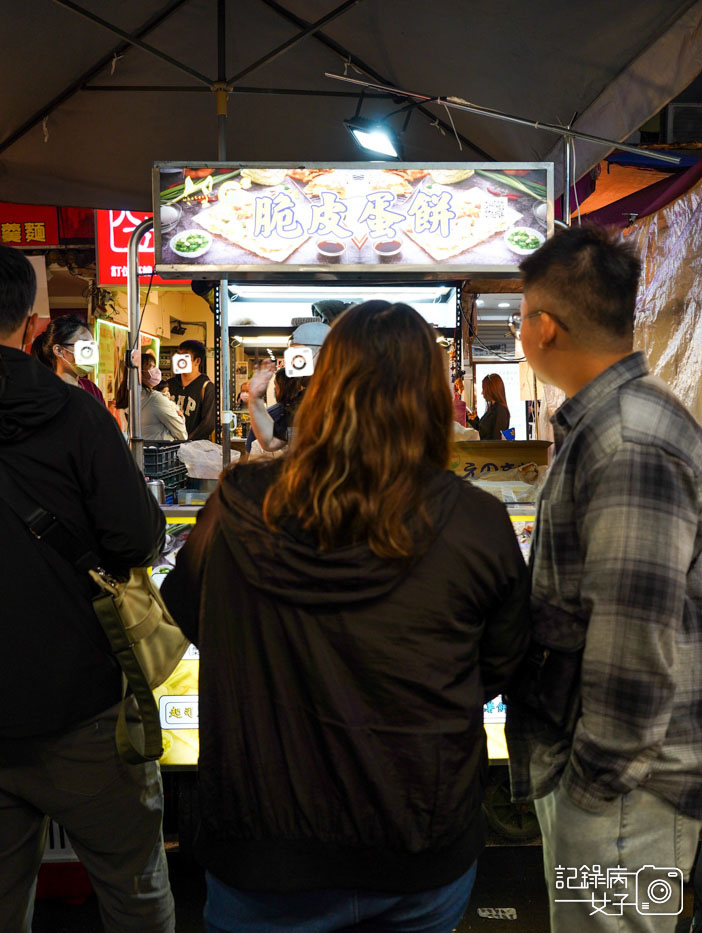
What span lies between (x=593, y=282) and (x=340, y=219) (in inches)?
71.8

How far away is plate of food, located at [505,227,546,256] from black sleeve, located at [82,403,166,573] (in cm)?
203

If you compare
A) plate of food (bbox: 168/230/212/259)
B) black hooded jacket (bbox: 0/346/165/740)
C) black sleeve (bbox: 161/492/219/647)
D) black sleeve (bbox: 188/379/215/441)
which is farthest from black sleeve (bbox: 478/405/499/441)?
black sleeve (bbox: 161/492/219/647)

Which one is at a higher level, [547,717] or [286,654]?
[286,654]

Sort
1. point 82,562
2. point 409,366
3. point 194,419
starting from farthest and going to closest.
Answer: point 194,419, point 82,562, point 409,366

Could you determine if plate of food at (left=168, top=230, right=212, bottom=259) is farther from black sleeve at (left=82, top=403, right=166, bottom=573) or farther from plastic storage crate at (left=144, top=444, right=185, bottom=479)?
black sleeve at (left=82, top=403, right=166, bottom=573)

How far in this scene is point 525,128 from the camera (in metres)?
4.39

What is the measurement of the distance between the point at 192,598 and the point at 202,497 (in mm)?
1887

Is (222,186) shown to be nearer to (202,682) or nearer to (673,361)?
(202,682)

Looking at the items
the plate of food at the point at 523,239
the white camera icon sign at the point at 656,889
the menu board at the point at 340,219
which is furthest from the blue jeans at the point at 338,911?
the plate of food at the point at 523,239

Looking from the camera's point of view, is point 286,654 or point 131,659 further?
point 131,659

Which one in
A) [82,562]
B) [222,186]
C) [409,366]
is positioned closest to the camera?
[409,366]

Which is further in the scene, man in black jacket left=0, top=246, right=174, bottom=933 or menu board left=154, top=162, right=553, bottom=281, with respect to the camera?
menu board left=154, top=162, right=553, bottom=281

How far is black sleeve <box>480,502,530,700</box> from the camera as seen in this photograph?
4.77 feet

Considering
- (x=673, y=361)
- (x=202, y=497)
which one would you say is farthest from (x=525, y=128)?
(x=202, y=497)
